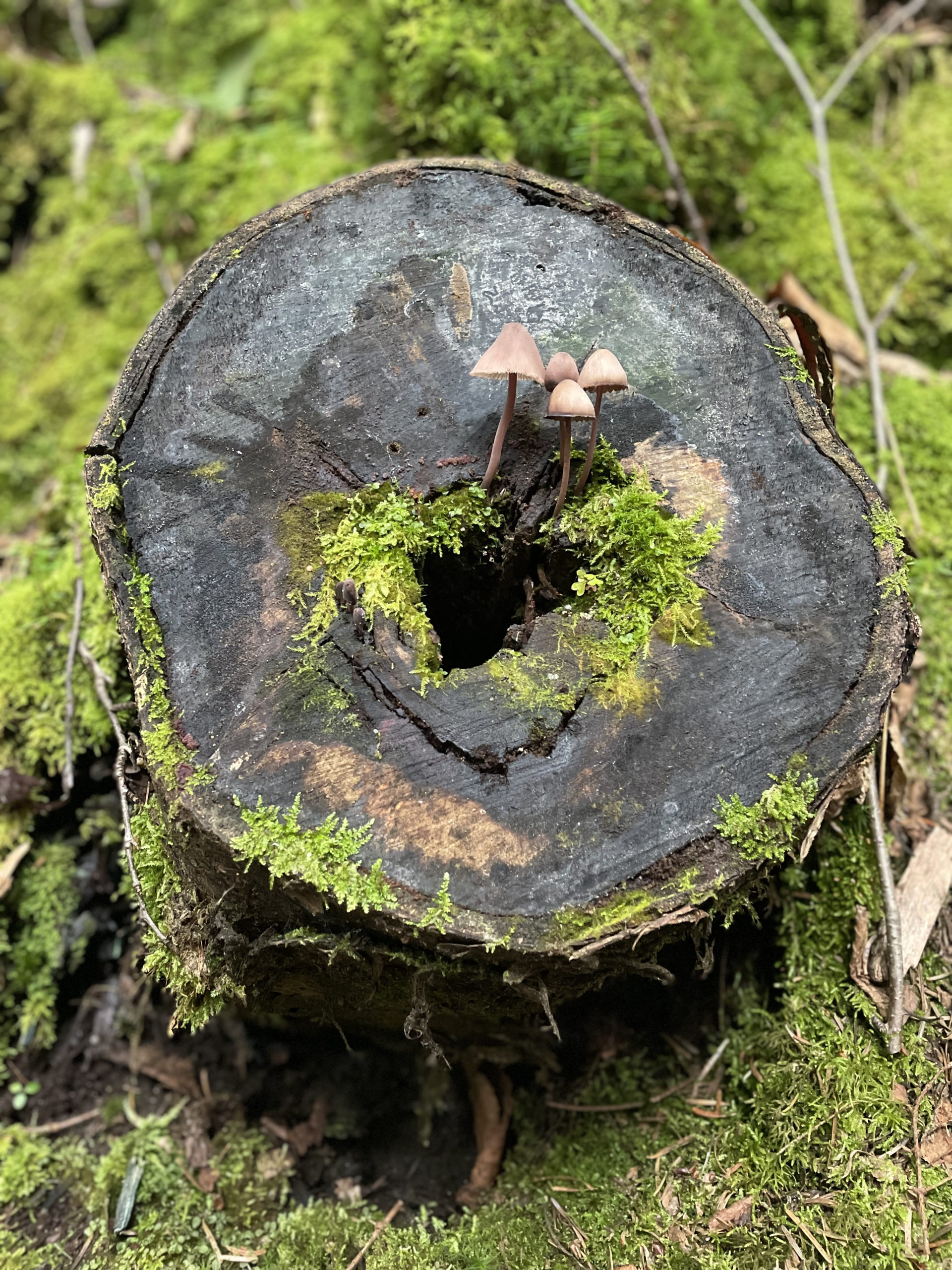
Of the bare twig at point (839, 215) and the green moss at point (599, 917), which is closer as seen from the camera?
the green moss at point (599, 917)

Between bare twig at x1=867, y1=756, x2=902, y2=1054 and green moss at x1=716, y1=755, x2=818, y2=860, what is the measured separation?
59cm

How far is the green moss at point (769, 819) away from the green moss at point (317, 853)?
73cm

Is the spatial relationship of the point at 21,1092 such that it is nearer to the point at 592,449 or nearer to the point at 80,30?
the point at 592,449

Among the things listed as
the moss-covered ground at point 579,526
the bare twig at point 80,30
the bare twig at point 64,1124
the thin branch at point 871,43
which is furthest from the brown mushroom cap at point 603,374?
the bare twig at point 80,30

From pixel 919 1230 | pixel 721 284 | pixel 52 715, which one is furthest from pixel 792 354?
pixel 52 715

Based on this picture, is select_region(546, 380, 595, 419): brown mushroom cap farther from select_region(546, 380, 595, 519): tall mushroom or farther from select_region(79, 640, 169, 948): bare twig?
select_region(79, 640, 169, 948): bare twig

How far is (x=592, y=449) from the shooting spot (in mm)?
2201

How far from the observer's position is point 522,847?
73.5 inches

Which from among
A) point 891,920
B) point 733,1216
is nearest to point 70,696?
point 733,1216

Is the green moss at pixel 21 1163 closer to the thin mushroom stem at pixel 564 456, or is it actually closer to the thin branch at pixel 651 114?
the thin mushroom stem at pixel 564 456

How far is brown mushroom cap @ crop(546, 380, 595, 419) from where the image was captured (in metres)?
2.03

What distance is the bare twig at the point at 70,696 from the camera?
9.26 ft

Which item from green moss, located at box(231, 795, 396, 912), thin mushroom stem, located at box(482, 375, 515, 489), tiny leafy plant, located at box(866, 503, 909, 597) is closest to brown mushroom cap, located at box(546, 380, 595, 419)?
thin mushroom stem, located at box(482, 375, 515, 489)

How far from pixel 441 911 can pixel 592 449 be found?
115cm
